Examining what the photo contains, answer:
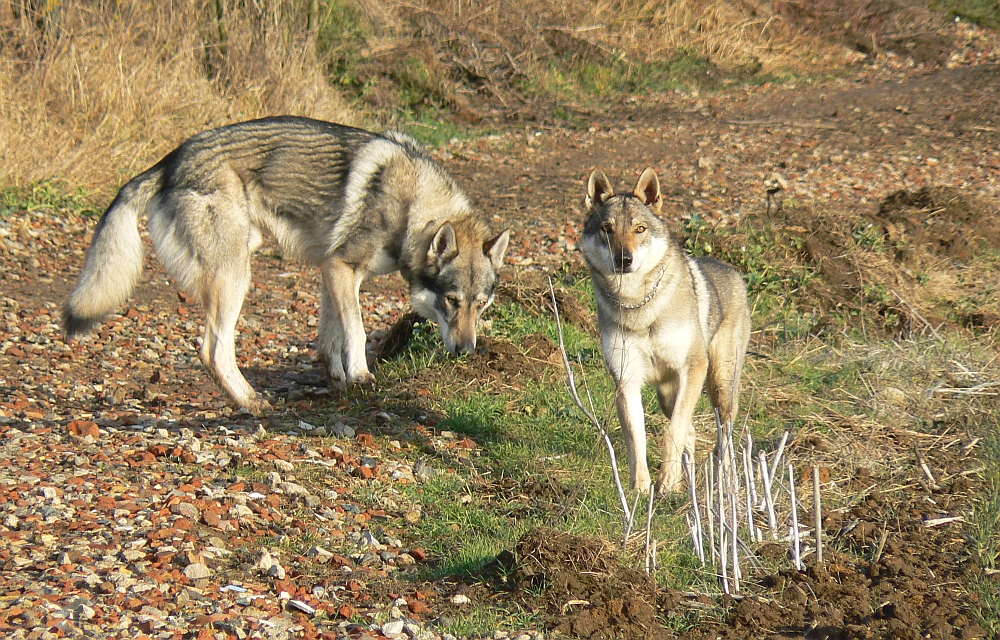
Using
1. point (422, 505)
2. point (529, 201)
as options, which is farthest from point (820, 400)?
point (529, 201)

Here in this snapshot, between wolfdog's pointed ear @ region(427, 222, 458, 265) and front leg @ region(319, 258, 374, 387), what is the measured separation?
1.87ft

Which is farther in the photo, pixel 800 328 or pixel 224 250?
pixel 800 328

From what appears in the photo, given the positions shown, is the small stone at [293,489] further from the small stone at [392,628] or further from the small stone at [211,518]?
the small stone at [392,628]

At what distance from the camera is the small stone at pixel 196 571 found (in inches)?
153

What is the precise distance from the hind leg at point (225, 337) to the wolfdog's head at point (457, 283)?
1234mm

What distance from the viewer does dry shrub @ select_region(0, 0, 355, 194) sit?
10320 millimetres

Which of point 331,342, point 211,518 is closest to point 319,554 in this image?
point 211,518

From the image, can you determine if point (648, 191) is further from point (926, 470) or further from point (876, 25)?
point (876, 25)

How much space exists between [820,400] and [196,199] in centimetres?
410

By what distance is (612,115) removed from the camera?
48.2 feet

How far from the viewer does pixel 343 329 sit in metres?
6.95

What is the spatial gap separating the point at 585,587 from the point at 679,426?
174 cm

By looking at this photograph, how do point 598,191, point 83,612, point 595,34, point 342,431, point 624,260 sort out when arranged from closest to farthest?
point 83,612 < point 624,260 < point 598,191 < point 342,431 < point 595,34

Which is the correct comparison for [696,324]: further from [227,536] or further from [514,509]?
[227,536]
